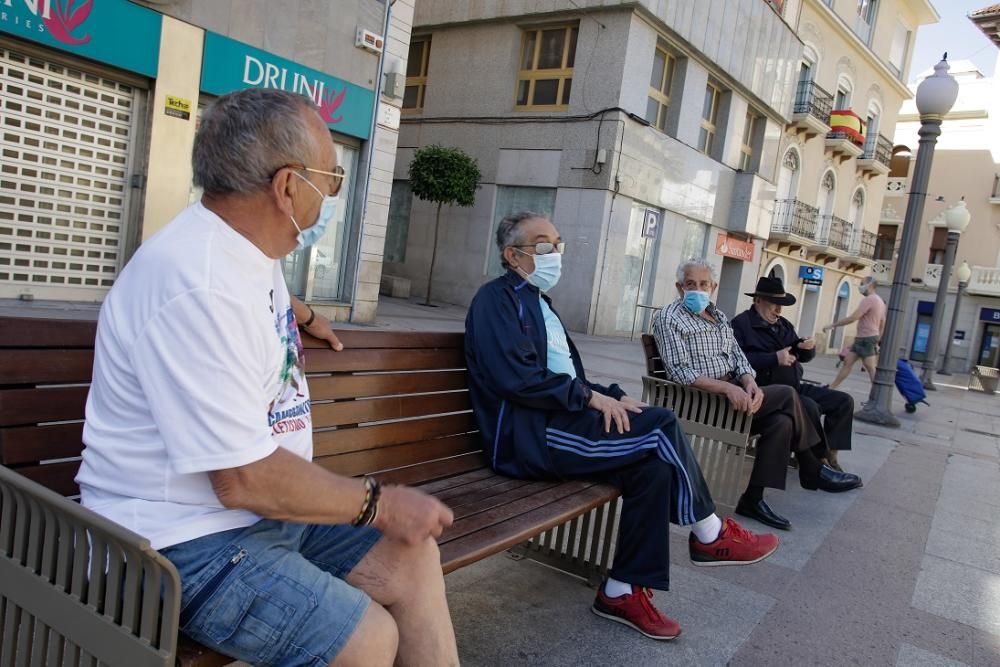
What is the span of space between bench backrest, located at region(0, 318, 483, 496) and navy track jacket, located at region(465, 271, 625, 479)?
0.14 meters

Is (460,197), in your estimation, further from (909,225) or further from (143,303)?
(143,303)

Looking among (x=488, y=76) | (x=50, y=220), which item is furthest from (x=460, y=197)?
(x=50, y=220)

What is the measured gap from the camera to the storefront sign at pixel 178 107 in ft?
30.1

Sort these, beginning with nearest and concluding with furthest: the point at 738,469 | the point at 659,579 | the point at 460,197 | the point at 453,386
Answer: the point at 659,579
the point at 453,386
the point at 738,469
the point at 460,197

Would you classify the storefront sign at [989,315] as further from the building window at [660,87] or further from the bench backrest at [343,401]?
the bench backrest at [343,401]

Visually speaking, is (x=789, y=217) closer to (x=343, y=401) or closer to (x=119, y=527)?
(x=343, y=401)

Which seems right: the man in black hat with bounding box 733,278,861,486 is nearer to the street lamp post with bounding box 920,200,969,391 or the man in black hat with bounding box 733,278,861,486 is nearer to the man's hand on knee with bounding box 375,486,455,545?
the man's hand on knee with bounding box 375,486,455,545

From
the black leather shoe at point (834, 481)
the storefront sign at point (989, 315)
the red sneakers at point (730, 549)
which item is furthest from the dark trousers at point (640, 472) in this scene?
the storefront sign at point (989, 315)

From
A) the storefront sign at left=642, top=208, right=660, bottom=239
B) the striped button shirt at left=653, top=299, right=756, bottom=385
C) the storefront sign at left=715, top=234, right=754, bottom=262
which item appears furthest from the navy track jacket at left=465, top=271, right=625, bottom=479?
the storefront sign at left=715, top=234, right=754, bottom=262

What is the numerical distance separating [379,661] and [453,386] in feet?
5.54

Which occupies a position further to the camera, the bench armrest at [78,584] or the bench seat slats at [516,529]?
the bench seat slats at [516,529]

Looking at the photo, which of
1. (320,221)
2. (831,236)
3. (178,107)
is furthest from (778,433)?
(831,236)

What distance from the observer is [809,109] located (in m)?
23.8

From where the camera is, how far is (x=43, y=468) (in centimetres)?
182
